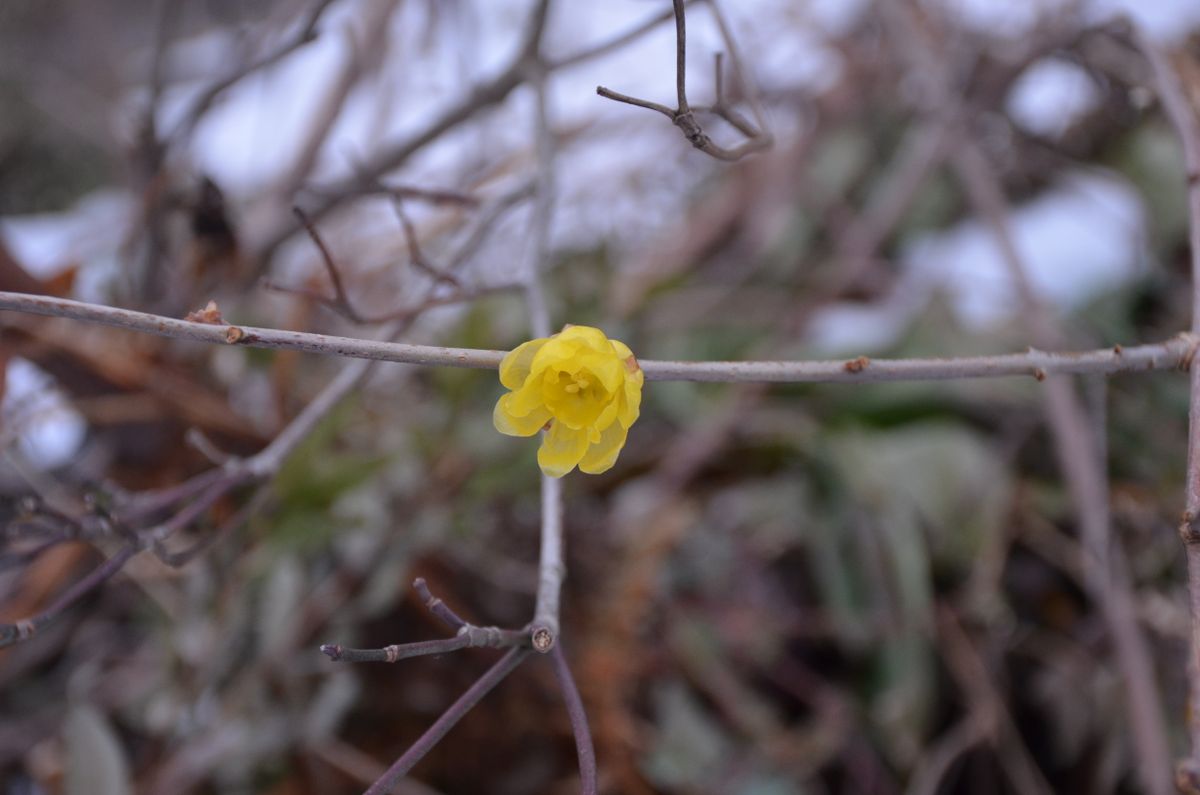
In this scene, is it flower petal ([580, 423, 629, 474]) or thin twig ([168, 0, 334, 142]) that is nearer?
flower petal ([580, 423, 629, 474])

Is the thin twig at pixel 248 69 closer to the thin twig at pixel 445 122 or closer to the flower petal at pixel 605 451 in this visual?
the thin twig at pixel 445 122

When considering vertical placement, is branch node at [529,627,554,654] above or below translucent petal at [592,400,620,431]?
below

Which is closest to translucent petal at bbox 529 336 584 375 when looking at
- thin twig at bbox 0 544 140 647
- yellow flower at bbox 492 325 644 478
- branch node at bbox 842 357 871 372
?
yellow flower at bbox 492 325 644 478

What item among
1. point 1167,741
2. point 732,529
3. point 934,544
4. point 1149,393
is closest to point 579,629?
point 732,529

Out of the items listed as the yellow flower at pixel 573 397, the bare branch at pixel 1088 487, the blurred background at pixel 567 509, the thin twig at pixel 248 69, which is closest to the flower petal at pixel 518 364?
the yellow flower at pixel 573 397

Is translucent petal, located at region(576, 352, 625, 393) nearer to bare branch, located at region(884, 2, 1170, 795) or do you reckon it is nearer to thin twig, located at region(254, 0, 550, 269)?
thin twig, located at region(254, 0, 550, 269)

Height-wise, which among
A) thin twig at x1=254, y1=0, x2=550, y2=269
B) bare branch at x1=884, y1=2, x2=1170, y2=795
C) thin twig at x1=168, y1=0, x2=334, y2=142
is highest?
thin twig at x1=168, y1=0, x2=334, y2=142

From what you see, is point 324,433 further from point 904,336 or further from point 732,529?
point 904,336
